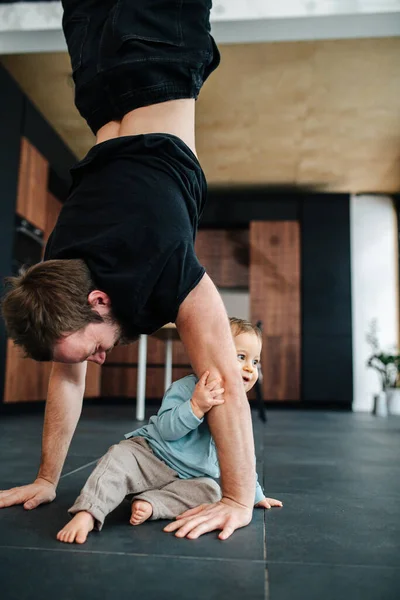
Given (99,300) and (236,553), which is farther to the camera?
(99,300)

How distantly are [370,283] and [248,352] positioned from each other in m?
5.68

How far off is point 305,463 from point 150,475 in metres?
Result: 1.10

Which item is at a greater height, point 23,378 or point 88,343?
point 88,343

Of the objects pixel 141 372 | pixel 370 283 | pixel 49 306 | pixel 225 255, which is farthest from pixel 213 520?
pixel 370 283

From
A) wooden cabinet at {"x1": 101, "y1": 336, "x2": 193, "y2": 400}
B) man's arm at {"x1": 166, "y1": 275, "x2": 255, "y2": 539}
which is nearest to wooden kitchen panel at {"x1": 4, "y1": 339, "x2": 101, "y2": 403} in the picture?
wooden cabinet at {"x1": 101, "y1": 336, "x2": 193, "y2": 400}

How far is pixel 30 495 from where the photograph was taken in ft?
4.41

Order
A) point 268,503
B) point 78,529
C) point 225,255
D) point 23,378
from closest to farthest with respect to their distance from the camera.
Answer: point 78,529 → point 268,503 → point 23,378 → point 225,255

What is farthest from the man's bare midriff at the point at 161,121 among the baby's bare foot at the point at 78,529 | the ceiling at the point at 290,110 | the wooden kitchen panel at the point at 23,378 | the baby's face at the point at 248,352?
the wooden kitchen panel at the point at 23,378

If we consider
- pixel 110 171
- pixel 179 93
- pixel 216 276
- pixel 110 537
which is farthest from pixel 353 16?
pixel 216 276

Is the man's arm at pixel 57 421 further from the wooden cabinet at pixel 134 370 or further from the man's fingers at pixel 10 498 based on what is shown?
the wooden cabinet at pixel 134 370

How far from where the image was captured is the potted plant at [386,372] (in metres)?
5.83

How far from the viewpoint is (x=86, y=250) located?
113 centimetres

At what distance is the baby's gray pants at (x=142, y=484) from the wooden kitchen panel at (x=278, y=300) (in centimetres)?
519

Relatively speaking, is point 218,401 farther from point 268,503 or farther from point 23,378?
point 23,378
